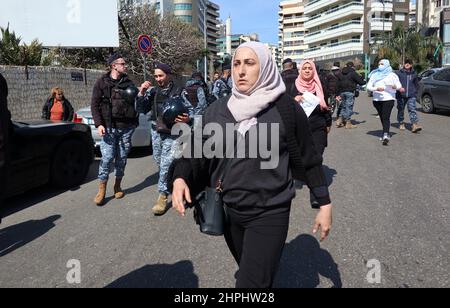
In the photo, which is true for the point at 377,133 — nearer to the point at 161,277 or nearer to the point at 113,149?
the point at 113,149

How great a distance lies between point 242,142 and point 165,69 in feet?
9.98

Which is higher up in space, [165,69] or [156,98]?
[165,69]

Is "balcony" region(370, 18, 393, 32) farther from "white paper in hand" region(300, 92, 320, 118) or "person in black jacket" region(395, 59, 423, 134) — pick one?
"white paper in hand" region(300, 92, 320, 118)

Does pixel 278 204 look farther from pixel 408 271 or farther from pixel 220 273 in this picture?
pixel 408 271

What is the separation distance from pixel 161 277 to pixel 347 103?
10.1 metres

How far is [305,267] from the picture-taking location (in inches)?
132

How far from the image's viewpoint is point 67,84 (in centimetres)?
1522

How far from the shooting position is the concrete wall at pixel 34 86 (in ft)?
40.5

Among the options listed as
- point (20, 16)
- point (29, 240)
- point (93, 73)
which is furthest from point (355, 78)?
point (20, 16)

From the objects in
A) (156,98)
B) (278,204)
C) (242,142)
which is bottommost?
(278,204)

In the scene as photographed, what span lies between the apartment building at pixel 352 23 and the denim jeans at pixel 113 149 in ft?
204

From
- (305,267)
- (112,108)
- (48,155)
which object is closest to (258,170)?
(305,267)

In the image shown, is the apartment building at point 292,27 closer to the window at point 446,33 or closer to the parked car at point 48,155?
the window at point 446,33

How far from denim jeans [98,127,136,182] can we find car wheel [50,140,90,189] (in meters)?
0.98
